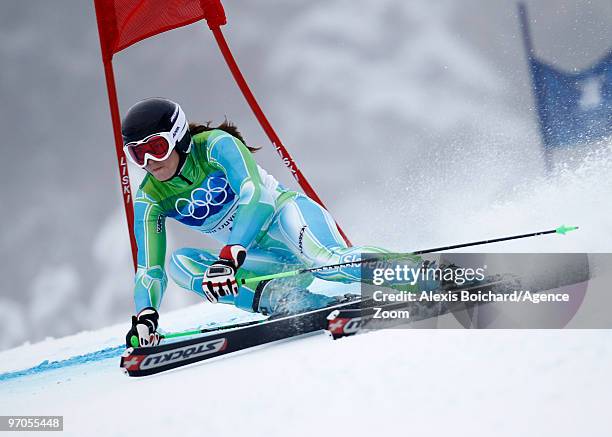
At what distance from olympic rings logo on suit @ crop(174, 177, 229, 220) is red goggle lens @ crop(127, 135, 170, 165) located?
255 millimetres

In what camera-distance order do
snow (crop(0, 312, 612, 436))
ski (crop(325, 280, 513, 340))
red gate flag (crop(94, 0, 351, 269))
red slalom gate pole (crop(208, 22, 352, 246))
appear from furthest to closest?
red slalom gate pole (crop(208, 22, 352, 246)) < red gate flag (crop(94, 0, 351, 269)) < ski (crop(325, 280, 513, 340)) < snow (crop(0, 312, 612, 436))

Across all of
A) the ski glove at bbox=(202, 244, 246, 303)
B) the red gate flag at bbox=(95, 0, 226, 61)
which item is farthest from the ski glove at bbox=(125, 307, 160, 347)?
the red gate flag at bbox=(95, 0, 226, 61)

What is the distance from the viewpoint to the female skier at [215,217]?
106 inches

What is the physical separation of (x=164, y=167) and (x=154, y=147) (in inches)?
4.4

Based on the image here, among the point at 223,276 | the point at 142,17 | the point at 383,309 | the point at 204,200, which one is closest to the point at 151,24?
the point at 142,17

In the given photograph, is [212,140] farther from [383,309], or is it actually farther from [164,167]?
[383,309]

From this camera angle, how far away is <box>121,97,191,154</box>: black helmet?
2.68 m

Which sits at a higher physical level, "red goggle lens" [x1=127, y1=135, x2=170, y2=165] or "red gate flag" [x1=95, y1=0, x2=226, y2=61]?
"red gate flag" [x1=95, y1=0, x2=226, y2=61]

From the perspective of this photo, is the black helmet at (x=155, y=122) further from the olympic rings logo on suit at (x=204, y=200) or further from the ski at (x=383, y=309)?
the ski at (x=383, y=309)

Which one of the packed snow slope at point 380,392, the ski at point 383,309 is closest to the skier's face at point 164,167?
the packed snow slope at point 380,392

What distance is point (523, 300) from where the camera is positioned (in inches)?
85.3

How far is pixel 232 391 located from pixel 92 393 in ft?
2.65

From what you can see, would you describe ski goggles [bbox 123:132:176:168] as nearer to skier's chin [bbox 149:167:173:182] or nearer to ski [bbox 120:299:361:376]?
skier's chin [bbox 149:167:173:182]

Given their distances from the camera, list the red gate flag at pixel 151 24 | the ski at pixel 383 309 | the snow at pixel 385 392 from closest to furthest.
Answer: the snow at pixel 385 392, the ski at pixel 383 309, the red gate flag at pixel 151 24
